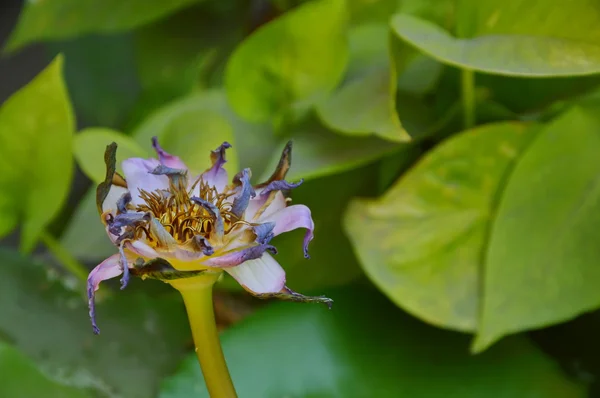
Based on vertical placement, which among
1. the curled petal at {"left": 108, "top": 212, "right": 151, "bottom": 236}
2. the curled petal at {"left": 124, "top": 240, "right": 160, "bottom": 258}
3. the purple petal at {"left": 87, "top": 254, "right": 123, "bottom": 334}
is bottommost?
the purple petal at {"left": 87, "top": 254, "right": 123, "bottom": 334}

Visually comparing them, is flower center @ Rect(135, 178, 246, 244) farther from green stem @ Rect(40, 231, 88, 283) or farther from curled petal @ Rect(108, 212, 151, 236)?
green stem @ Rect(40, 231, 88, 283)

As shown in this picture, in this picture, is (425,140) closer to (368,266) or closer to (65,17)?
(368,266)

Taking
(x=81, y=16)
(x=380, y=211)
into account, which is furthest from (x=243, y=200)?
(x=81, y=16)

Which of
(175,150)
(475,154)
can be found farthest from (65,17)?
(475,154)

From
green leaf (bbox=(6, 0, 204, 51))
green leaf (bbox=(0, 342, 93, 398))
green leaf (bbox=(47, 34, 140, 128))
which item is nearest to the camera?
green leaf (bbox=(0, 342, 93, 398))

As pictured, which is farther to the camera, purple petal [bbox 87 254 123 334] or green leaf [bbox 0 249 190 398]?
green leaf [bbox 0 249 190 398]

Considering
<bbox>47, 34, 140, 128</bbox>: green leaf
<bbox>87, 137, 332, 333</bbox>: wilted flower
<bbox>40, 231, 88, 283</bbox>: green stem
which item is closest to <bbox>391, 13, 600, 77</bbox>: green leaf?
<bbox>87, 137, 332, 333</bbox>: wilted flower

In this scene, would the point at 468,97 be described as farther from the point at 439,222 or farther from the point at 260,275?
the point at 260,275

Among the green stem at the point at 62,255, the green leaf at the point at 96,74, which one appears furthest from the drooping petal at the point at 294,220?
the green leaf at the point at 96,74
